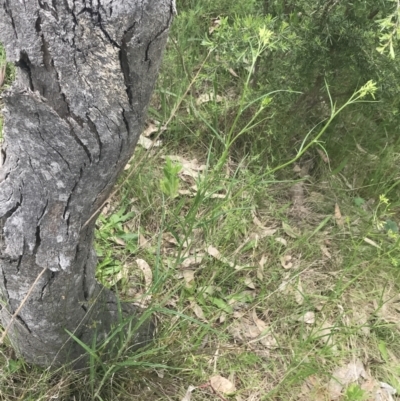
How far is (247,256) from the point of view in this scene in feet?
8.14

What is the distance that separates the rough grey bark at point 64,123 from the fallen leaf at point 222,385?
2.90ft

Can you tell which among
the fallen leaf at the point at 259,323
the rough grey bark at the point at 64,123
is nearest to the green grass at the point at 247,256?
the fallen leaf at the point at 259,323

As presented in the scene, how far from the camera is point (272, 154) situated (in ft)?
9.09

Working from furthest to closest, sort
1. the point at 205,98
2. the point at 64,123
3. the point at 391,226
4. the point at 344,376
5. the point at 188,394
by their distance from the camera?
the point at 205,98
the point at 391,226
the point at 344,376
the point at 188,394
the point at 64,123

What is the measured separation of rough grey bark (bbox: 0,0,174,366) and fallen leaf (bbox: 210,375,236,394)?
2.90ft

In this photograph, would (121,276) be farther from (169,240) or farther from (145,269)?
(169,240)

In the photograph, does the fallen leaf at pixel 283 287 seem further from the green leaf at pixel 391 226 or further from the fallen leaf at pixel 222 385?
the green leaf at pixel 391 226

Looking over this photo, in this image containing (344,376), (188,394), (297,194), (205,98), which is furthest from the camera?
(205,98)

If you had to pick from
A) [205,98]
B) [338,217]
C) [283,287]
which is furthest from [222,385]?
[205,98]

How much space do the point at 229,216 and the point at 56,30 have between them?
1761 millimetres

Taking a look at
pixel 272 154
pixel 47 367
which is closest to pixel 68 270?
pixel 47 367

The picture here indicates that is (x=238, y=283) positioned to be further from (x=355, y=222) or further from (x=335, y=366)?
(x=355, y=222)

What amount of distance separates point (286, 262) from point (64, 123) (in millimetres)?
1813

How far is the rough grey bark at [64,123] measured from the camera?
2.67 feet
